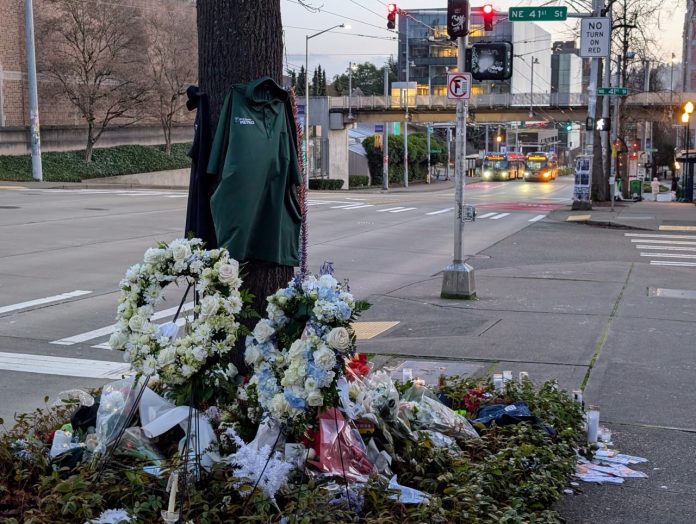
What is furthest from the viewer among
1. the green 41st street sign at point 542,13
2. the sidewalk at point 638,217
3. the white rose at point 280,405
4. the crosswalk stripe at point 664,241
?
the sidewalk at point 638,217

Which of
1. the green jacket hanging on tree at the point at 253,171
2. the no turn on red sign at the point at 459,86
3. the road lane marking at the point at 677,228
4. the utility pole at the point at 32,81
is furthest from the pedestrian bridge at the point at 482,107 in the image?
the green jacket hanging on tree at the point at 253,171

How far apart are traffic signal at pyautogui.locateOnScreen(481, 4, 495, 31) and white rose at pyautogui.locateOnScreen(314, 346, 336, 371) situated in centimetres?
1341

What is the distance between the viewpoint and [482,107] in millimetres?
72000

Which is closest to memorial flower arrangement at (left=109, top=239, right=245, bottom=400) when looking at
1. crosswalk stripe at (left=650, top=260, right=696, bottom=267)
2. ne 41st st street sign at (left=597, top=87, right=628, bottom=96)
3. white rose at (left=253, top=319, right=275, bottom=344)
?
white rose at (left=253, top=319, right=275, bottom=344)

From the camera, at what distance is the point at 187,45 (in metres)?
55.5

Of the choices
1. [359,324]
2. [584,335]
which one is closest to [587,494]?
[584,335]

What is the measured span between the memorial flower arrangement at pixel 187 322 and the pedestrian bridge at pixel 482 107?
6672 centimetres

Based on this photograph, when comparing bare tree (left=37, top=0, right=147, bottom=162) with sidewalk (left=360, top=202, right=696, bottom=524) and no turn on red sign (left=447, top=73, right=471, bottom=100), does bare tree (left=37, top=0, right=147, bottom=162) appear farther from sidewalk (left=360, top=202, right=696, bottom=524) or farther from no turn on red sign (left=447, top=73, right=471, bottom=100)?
no turn on red sign (left=447, top=73, right=471, bottom=100)

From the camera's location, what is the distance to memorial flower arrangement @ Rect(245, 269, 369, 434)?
421cm

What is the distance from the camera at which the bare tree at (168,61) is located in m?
53.9

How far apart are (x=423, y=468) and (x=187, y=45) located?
53685 mm

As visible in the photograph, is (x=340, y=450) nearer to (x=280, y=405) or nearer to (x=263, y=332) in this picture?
(x=280, y=405)

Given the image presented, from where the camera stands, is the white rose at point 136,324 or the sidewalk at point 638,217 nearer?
the white rose at point 136,324

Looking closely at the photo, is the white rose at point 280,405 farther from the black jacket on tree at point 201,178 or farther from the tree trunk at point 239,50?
the black jacket on tree at point 201,178
